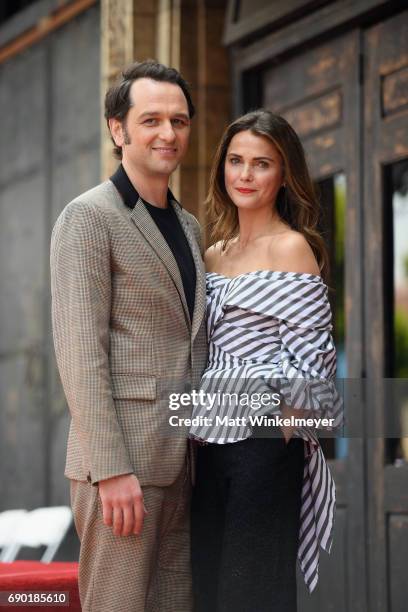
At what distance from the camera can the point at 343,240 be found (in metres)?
6.14

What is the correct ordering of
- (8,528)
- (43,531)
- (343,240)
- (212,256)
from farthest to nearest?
(8,528) → (43,531) → (343,240) → (212,256)

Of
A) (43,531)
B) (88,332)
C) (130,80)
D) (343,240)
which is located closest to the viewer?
(88,332)

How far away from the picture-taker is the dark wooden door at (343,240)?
5965 mm

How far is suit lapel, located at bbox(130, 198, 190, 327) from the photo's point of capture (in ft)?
11.9

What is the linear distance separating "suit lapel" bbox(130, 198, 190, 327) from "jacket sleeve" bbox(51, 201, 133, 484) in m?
0.13

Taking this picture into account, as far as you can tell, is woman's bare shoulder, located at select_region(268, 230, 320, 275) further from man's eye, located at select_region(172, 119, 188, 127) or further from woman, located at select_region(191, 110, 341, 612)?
man's eye, located at select_region(172, 119, 188, 127)

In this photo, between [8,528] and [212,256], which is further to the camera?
[8,528]

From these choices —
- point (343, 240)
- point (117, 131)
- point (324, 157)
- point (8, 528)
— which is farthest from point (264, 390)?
point (8, 528)

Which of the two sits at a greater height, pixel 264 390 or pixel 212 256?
pixel 212 256

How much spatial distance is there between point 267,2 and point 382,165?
132cm

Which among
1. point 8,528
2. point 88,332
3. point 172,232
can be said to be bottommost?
point 8,528

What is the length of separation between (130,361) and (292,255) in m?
0.55

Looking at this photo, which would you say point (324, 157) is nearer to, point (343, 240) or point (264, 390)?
point (343, 240)

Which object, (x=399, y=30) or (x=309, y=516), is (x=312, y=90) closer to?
Answer: (x=399, y=30)
